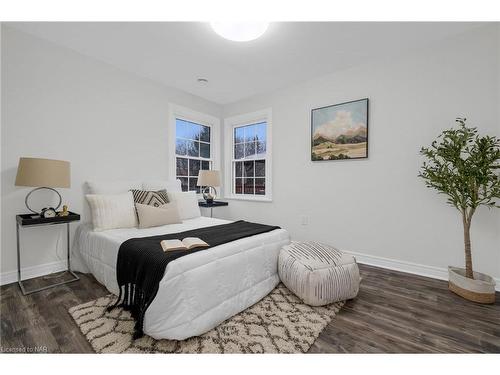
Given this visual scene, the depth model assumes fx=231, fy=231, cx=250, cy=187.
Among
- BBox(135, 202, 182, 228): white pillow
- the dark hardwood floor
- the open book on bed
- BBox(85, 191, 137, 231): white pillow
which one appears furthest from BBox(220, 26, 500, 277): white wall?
BBox(85, 191, 137, 231): white pillow

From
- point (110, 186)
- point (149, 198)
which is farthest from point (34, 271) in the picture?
point (149, 198)

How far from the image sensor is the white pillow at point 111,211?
243 cm

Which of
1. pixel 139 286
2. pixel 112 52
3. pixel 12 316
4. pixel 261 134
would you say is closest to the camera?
pixel 139 286

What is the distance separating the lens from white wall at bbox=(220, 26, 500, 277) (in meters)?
2.30

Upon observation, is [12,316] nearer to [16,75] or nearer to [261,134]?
[16,75]

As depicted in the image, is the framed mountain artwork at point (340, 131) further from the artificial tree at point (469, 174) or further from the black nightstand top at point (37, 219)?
the black nightstand top at point (37, 219)

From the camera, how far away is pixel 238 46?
2594 millimetres

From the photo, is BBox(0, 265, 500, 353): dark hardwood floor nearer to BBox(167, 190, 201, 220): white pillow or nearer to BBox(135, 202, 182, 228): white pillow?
BBox(135, 202, 182, 228): white pillow

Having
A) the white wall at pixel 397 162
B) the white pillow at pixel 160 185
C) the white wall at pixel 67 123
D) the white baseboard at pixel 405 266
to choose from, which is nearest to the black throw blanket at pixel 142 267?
the white pillow at pixel 160 185

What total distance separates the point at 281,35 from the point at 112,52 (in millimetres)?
1959

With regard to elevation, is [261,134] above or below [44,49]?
below

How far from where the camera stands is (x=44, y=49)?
2.48 m

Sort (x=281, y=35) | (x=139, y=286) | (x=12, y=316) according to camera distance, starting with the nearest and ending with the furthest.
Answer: (x=139, y=286)
(x=12, y=316)
(x=281, y=35)
